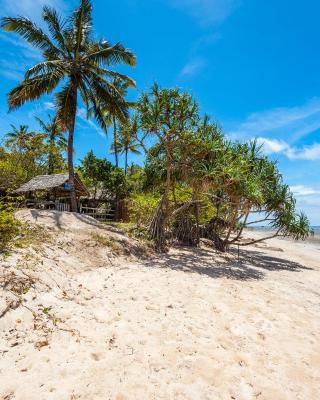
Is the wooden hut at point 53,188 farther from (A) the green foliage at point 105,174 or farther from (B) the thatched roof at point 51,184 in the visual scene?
(A) the green foliage at point 105,174

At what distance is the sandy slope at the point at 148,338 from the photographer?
2.94 m

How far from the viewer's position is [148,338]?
12.9ft

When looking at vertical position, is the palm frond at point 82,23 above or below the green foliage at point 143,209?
above

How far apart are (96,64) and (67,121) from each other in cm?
345

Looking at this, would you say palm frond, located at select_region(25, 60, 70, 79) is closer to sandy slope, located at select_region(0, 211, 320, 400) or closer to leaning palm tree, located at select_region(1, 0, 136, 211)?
leaning palm tree, located at select_region(1, 0, 136, 211)

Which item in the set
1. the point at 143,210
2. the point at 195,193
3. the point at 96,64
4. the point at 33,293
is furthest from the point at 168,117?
the point at 33,293

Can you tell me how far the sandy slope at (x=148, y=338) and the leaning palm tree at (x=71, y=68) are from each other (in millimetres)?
9557

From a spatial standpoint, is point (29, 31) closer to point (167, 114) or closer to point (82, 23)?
point (82, 23)

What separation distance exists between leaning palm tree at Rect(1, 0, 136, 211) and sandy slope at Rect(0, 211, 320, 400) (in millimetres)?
9557

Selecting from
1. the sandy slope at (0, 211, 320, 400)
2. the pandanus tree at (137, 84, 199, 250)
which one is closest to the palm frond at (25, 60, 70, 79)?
the pandanus tree at (137, 84, 199, 250)

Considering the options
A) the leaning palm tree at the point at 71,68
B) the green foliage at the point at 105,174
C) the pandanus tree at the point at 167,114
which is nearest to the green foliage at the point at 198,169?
the pandanus tree at the point at 167,114

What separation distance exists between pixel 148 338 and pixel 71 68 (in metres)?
14.0

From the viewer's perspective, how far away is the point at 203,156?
12.1m

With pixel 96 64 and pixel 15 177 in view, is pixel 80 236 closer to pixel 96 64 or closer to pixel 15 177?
pixel 96 64
